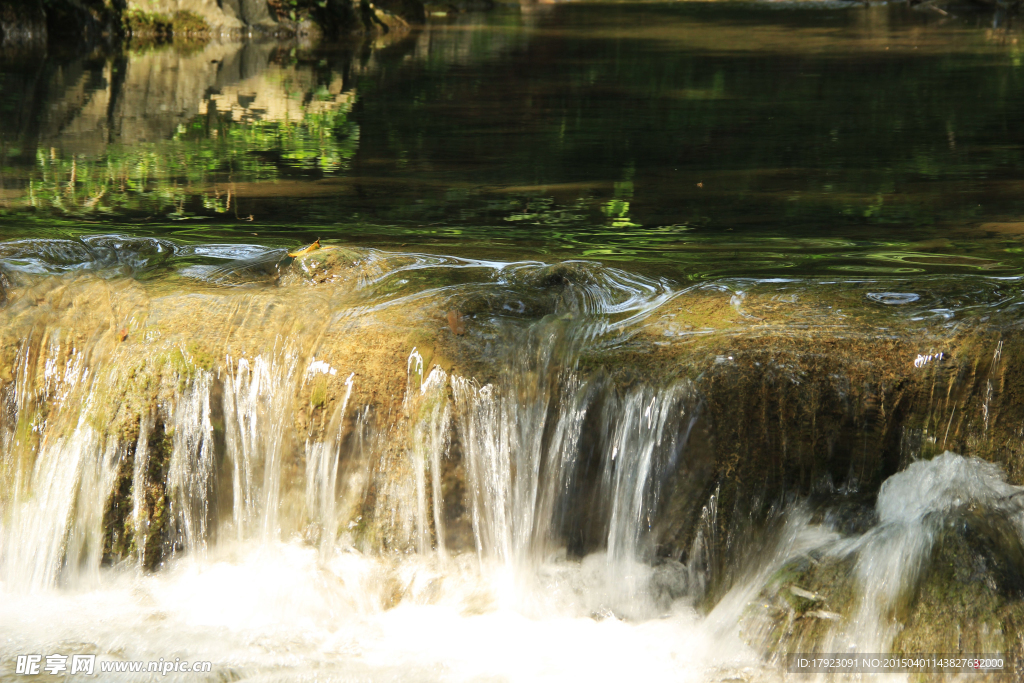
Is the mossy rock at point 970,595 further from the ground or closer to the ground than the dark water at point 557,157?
closer to the ground

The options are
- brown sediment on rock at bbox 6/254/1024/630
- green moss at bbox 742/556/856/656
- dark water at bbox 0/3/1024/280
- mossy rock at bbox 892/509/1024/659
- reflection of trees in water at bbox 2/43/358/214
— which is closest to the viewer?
mossy rock at bbox 892/509/1024/659

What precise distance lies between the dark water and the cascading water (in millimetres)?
848

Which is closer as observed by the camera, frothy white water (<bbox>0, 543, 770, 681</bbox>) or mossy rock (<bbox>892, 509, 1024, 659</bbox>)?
mossy rock (<bbox>892, 509, 1024, 659</bbox>)

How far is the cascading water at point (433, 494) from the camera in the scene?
313 cm

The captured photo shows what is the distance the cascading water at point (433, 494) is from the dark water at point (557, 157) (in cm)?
85

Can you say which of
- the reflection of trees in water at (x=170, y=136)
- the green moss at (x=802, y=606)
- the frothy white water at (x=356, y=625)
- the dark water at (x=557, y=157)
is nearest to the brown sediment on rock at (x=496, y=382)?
the green moss at (x=802, y=606)

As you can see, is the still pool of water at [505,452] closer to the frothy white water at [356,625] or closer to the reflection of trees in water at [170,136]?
the frothy white water at [356,625]

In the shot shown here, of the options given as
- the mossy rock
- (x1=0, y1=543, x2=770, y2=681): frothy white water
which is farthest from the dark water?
(x1=0, y1=543, x2=770, y2=681): frothy white water

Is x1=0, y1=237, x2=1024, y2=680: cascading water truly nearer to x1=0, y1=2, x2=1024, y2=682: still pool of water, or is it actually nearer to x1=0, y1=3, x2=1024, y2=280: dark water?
x1=0, y1=2, x2=1024, y2=682: still pool of water

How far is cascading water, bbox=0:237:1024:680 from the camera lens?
10.3 feet

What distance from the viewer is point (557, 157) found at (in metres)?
6.71

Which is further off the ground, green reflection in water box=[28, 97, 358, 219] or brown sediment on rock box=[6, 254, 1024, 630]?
green reflection in water box=[28, 97, 358, 219]

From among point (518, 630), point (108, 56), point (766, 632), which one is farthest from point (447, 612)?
point (108, 56)

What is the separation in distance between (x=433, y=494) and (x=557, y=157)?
3.79 metres
